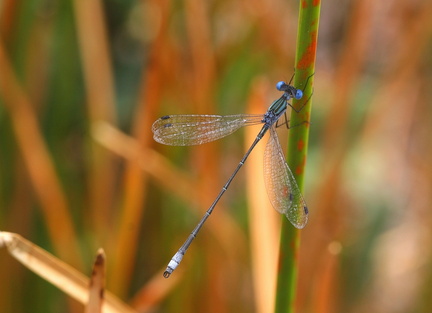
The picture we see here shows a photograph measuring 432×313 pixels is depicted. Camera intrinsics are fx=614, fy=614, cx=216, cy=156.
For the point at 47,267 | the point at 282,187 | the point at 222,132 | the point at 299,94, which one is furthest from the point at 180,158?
the point at 299,94

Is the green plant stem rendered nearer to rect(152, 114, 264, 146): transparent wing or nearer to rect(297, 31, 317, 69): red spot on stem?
rect(297, 31, 317, 69): red spot on stem

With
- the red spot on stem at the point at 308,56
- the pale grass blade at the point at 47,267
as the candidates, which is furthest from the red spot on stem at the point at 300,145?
the pale grass blade at the point at 47,267

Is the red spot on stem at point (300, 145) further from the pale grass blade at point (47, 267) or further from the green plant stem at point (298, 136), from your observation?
the pale grass blade at point (47, 267)

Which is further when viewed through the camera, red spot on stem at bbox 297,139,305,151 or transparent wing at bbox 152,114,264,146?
transparent wing at bbox 152,114,264,146

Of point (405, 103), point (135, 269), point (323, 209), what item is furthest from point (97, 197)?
point (405, 103)

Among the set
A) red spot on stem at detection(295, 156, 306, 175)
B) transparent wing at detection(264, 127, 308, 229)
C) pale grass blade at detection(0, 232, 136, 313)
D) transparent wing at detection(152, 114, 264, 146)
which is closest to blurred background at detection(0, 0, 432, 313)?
transparent wing at detection(152, 114, 264, 146)

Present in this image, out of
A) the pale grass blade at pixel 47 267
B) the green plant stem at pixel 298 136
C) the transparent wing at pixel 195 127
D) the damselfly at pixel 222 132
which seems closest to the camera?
the green plant stem at pixel 298 136
